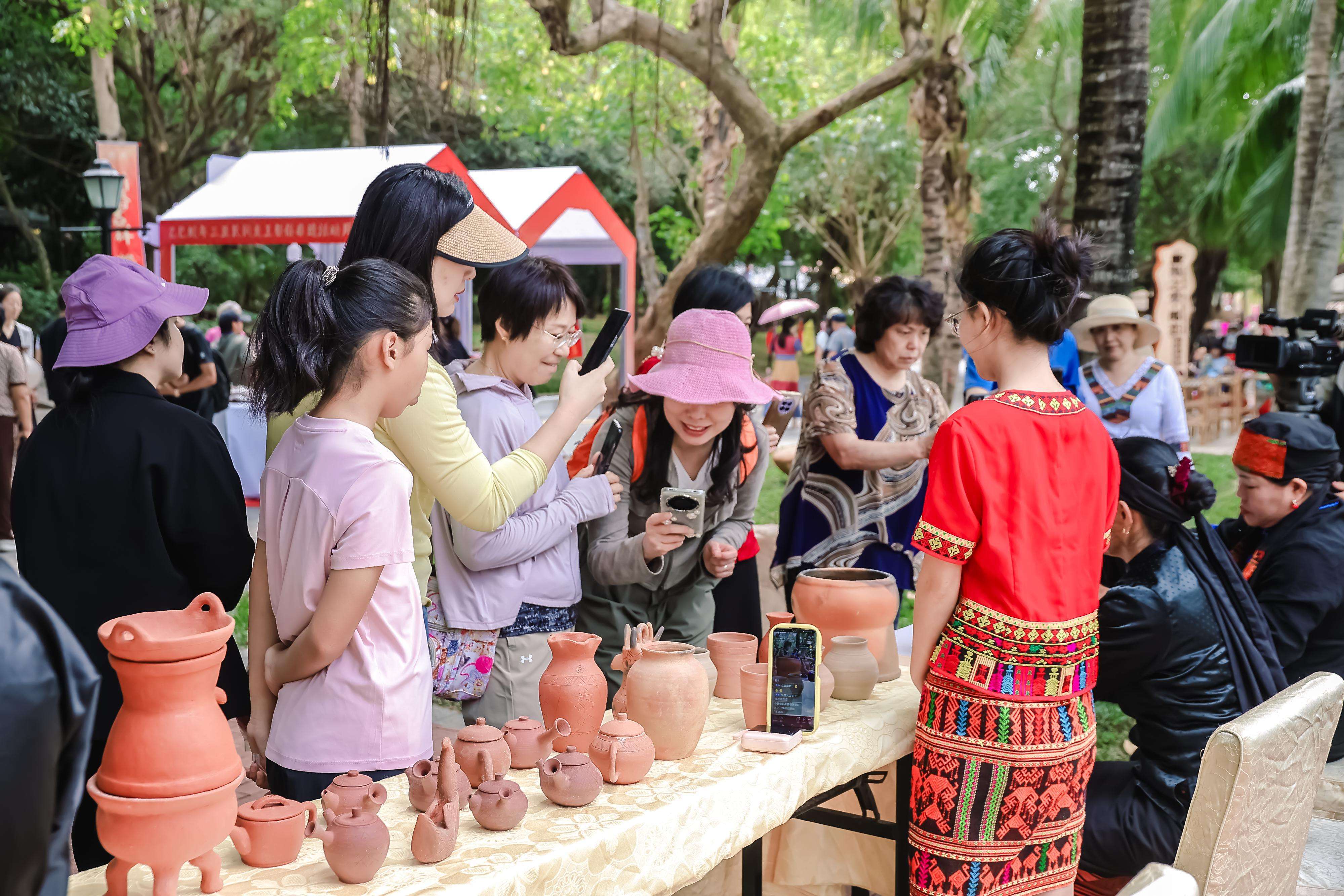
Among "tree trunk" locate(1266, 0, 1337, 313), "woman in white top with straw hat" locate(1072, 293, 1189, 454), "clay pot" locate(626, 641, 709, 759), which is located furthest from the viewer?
"tree trunk" locate(1266, 0, 1337, 313)

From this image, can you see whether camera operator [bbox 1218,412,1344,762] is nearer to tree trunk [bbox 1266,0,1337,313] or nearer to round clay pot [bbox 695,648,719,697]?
round clay pot [bbox 695,648,719,697]

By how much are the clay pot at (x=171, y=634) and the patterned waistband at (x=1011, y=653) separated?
1.32 m

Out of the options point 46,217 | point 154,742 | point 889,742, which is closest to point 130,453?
point 154,742

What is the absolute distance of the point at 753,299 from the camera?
10.7 ft

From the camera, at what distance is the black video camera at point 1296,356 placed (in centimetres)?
384

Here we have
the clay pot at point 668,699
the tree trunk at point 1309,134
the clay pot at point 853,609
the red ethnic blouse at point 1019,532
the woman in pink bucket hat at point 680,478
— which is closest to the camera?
the clay pot at point 668,699

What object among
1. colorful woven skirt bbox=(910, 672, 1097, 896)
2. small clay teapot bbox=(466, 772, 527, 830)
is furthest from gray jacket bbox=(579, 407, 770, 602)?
small clay teapot bbox=(466, 772, 527, 830)

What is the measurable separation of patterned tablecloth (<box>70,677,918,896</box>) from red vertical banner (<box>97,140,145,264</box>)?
10.9m

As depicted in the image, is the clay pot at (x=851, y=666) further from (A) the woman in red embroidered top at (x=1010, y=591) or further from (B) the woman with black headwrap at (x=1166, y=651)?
(B) the woman with black headwrap at (x=1166, y=651)

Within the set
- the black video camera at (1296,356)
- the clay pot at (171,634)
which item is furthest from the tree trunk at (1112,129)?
the clay pot at (171,634)

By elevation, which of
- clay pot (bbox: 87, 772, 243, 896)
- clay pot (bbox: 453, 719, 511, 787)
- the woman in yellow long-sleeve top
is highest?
the woman in yellow long-sleeve top

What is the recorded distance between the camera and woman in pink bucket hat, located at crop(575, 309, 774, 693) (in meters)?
2.51

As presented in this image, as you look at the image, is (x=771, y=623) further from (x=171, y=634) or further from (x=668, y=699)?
(x=171, y=634)

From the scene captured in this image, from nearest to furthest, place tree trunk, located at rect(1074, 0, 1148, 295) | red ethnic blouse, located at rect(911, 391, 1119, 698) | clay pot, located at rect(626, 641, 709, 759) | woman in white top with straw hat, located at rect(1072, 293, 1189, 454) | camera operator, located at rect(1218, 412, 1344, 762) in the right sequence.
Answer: clay pot, located at rect(626, 641, 709, 759)
red ethnic blouse, located at rect(911, 391, 1119, 698)
camera operator, located at rect(1218, 412, 1344, 762)
woman in white top with straw hat, located at rect(1072, 293, 1189, 454)
tree trunk, located at rect(1074, 0, 1148, 295)
